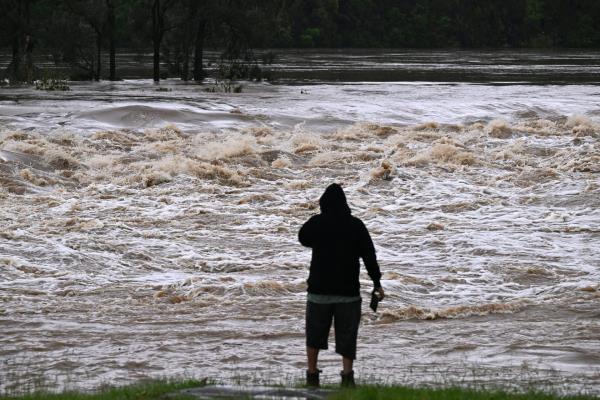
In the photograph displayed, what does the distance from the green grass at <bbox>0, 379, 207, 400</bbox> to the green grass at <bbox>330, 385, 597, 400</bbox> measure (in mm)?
1225

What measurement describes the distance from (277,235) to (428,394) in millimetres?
10261

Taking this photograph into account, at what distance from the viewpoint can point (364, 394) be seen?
7898 mm

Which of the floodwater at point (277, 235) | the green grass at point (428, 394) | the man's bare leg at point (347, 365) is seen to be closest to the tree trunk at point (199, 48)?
the floodwater at point (277, 235)

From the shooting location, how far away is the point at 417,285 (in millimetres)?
14844

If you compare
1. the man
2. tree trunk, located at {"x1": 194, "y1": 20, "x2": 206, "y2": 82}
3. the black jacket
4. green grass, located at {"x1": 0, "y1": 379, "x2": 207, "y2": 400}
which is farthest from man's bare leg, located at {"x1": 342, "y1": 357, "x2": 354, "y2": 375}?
tree trunk, located at {"x1": 194, "y1": 20, "x2": 206, "y2": 82}

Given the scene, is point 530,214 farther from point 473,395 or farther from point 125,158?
point 473,395

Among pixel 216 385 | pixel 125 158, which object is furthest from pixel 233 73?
pixel 216 385

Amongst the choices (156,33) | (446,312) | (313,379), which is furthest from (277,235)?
(156,33)

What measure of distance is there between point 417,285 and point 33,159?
12.0m

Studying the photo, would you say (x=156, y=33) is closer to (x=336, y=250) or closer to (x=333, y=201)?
(x=333, y=201)

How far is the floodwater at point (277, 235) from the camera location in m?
11.2

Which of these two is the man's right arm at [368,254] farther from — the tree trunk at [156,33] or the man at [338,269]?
the tree trunk at [156,33]

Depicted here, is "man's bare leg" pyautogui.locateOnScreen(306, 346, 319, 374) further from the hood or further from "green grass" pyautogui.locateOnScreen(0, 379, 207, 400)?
the hood

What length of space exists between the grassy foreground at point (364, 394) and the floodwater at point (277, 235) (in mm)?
1136
